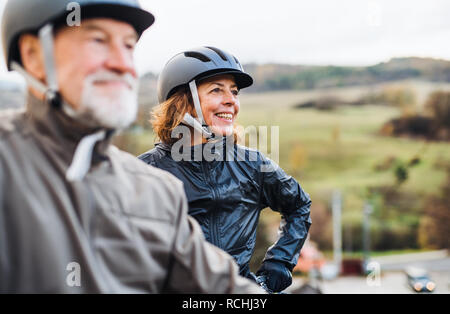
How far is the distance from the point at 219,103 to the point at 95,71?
6.81 feet

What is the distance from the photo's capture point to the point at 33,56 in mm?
2264

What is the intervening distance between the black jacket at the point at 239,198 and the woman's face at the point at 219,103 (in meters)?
0.20

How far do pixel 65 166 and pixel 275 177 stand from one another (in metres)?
2.38

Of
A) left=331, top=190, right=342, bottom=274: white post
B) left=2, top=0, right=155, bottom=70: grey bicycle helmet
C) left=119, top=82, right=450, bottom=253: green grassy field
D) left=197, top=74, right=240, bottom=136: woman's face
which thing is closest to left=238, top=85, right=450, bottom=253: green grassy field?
left=119, top=82, right=450, bottom=253: green grassy field

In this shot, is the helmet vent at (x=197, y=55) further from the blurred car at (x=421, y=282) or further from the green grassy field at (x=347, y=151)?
the green grassy field at (x=347, y=151)

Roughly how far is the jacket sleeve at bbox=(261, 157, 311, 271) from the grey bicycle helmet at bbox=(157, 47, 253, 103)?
2.48 feet

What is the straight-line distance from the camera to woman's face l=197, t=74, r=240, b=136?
13.5ft

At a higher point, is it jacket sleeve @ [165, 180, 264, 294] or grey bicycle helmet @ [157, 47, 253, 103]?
grey bicycle helmet @ [157, 47, 253, 103]

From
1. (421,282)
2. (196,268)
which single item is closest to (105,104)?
(196,268)

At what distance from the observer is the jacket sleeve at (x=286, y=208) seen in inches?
165

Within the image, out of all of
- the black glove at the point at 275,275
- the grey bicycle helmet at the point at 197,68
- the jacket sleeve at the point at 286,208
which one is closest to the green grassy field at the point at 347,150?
the grey bicycle helmet at the point at 197,68

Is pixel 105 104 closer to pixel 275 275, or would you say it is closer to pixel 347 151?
pixel 275 275

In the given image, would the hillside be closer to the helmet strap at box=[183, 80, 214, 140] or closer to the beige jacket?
the helmet strap at box=[183, 80, 214, 140]

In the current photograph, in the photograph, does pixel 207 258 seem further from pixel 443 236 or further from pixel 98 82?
pixel 443 236
